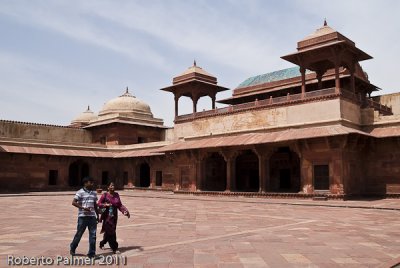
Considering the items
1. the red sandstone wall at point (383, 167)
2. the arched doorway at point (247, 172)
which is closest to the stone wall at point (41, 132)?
the arched doorway at point (247, 172)

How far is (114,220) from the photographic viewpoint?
6.89 m

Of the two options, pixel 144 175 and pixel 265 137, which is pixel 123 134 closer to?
pixel 144 175

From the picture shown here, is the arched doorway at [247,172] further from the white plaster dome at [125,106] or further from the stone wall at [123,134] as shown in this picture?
the white plaster dome at [125,106]

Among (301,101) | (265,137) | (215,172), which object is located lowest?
(215,172)

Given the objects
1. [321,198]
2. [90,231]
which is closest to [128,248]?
[90,231]

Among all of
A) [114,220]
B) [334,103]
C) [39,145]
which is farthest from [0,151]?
[114,220]

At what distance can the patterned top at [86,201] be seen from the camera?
6.33 metres

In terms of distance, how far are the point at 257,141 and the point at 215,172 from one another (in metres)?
6.92

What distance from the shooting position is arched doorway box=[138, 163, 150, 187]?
3383 cm

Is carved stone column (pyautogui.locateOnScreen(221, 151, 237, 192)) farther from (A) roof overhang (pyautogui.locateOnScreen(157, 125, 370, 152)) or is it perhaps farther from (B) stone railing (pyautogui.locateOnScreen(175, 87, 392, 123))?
(B) stone railing (pyautogui.locateOnScreen(175, 87, 392, 123))

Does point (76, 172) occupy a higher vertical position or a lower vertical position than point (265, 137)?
lower

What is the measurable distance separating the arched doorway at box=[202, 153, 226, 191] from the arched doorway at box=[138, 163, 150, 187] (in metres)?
8.59

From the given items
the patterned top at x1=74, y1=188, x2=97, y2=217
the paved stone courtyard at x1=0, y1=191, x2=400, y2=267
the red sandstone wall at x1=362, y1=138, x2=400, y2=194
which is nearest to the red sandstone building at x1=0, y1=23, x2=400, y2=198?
the red sandstone wall at x1=362, y1=138, x2=400, y2=194

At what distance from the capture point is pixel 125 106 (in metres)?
40.1
